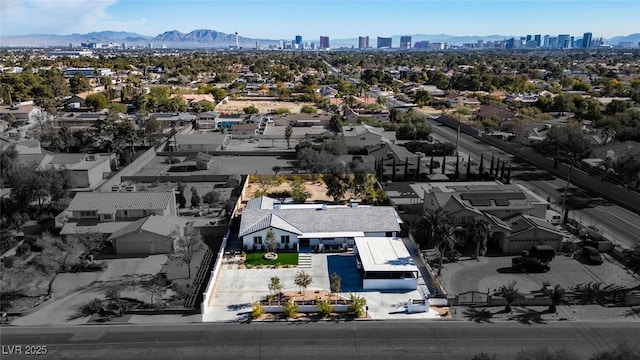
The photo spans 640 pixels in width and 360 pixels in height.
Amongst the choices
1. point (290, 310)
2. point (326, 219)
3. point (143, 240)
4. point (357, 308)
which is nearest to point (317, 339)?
point (290, 310)

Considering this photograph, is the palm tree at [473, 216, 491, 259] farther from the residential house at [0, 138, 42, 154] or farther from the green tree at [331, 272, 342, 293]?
the residential house at [0, 138, 42, 154]

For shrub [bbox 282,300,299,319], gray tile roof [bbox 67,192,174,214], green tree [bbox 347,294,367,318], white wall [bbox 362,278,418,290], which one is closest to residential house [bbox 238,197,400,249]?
white wall [bbox 362,278,418,290]

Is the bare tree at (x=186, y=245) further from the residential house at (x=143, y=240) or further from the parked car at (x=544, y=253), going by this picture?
the parked car at (x=544, y=253)

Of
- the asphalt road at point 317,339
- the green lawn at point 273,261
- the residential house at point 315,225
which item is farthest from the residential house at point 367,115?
the asphalt road at point 317,339

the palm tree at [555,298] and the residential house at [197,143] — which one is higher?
the residential house at [197,143]

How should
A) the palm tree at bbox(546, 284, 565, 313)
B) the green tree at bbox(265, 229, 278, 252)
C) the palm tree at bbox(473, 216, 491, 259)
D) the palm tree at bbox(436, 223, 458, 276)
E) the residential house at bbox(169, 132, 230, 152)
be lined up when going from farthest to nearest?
the residential house at bbox(169, 132, 230, 152) → the green tree at bbox(265, 229, 278, 252) → the palm tree at bbox(473, 216, 491, 259) → the palm tree at bbox(436, 223, 458, 276) → the palm tree at bbox(546, 284, 565, 313)

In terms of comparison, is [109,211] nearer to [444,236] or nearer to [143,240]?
[143,240]

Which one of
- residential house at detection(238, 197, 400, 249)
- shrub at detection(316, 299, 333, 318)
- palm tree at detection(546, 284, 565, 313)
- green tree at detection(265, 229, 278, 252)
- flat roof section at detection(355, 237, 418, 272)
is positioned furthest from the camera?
residential house at detection(238, 197, 400, 249)
